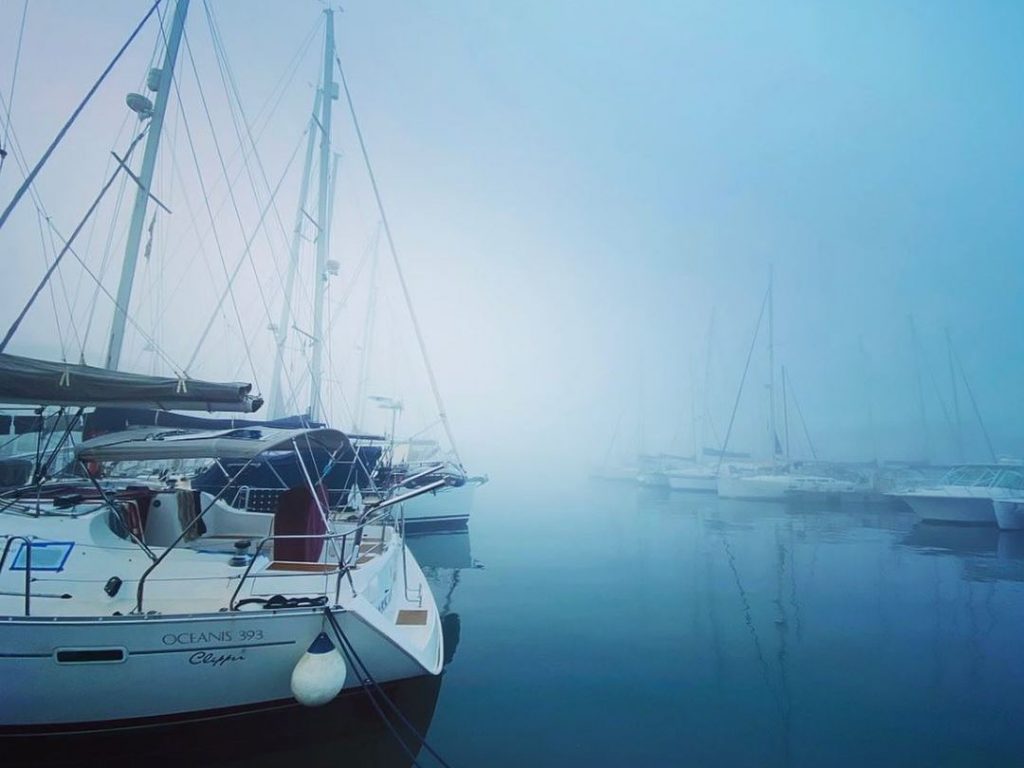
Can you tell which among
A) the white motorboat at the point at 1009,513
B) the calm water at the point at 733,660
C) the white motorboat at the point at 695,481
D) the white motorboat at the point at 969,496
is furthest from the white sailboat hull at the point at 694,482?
the calm water at the point at 733,660

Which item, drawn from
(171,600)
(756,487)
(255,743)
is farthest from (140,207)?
(756,487)

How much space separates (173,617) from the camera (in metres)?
4.62

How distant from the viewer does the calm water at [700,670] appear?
5.88 metres

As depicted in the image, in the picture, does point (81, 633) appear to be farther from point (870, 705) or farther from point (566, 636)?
point (870, 705)

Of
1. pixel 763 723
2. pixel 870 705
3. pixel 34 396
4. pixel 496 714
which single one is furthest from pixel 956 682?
pixel 34 396

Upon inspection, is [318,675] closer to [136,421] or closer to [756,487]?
[136,421]

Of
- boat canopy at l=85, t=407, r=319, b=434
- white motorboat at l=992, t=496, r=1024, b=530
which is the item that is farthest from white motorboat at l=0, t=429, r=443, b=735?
white motorboat at l=992, t=496, r=1024, b=530

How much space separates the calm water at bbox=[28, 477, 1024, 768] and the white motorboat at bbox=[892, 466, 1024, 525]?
13462 millimetres

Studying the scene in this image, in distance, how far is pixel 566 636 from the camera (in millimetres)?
9953

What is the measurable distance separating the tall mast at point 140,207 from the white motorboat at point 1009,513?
42800 mm

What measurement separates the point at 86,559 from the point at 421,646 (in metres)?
4.39

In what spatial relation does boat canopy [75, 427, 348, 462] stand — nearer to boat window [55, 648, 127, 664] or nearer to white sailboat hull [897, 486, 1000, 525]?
boat window [55, 648, 127, 664]

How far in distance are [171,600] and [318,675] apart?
2.21 m

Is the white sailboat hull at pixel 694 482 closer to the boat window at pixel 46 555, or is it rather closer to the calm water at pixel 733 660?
the calm water at pixel 733 660
